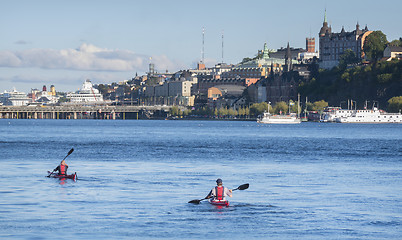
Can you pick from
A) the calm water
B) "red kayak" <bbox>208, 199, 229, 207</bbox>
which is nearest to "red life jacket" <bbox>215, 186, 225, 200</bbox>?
"red kayak" <bbox>208, 199, 229, 207</bbox>

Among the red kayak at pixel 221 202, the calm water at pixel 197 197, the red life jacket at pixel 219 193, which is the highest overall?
the red life jacket at pixel 219 193

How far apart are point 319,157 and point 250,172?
2226 centimetres

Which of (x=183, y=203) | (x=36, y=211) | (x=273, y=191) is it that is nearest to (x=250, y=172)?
(x=273, y=191)

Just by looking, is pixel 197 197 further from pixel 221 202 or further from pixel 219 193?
pixel 219 193

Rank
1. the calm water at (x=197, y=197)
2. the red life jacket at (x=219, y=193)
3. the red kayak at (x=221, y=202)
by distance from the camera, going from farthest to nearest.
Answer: the red kayak at (x=221, y=202) < the red life jacket at (x=219, y=193) < the calm water at (x=197, y=197)

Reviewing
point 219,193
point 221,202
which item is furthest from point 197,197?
point 219,193

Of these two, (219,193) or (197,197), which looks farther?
(197,197)

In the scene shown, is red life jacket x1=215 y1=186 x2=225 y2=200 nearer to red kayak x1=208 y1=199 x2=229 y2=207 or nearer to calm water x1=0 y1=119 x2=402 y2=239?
red kayak x1=208 y1=199 x2=229 y2=207

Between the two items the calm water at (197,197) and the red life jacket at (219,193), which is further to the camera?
the red life jacket at (219,193)

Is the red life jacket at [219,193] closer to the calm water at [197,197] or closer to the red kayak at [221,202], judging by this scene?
the red kayak at [221,202]

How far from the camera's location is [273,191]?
54375mm

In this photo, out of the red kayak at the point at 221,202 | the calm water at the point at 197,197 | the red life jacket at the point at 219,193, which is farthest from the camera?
the red kayak at the point at 221,202

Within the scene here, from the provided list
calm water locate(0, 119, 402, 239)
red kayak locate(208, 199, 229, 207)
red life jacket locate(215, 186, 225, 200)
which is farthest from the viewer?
red kayak locate(208, 199, 229, 207)

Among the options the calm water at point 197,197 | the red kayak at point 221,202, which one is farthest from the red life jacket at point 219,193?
the calm water at point 197,197
